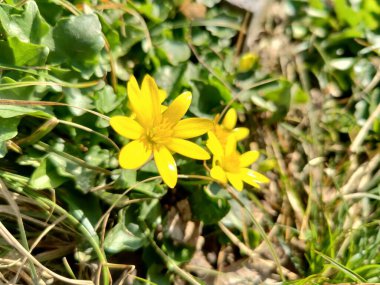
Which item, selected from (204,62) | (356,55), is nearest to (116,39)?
(204,62)

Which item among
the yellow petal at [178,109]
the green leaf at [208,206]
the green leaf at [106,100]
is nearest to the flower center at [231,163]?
the green leaf at [208,206]

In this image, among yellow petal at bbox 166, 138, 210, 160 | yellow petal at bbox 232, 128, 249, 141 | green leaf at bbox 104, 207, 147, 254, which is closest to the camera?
yellow petal at bbox 166, 138, 210, 160

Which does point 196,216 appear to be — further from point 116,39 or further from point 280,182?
point 116,39

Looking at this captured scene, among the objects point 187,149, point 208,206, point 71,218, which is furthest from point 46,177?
point 208,206

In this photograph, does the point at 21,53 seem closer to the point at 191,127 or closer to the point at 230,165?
the point at 191,127

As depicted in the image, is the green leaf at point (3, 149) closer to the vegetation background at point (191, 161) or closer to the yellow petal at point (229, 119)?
the vegetation background at point (191, 161)

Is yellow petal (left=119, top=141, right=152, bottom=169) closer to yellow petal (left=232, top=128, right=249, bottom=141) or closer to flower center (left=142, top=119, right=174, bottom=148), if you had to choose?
flower center (left=142, top=119, right=174, bottom=148)

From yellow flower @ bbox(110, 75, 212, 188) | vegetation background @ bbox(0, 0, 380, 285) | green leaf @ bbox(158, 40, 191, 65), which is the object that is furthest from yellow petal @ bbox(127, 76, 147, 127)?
green leaf @ bbox(158, 40, 191, 65)
